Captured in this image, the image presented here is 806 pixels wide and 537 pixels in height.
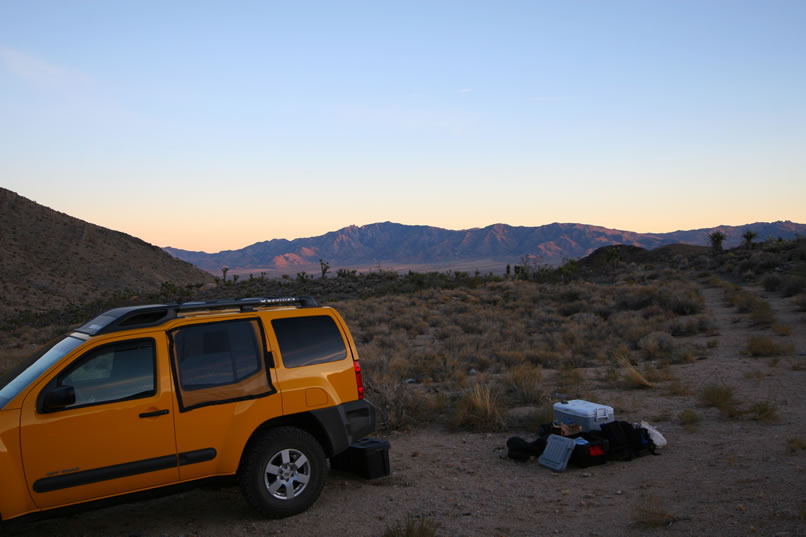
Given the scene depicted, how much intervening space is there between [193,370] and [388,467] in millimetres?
2904

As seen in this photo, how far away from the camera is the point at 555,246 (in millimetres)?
186000

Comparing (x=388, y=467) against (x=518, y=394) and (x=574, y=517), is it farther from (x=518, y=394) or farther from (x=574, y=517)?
(x=518, y=394)

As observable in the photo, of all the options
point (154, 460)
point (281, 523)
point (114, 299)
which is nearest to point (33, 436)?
point (154, 460)

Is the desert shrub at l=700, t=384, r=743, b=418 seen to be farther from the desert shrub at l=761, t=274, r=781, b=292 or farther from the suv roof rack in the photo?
the desert shrub at l=761, t=274, r=781, b=292

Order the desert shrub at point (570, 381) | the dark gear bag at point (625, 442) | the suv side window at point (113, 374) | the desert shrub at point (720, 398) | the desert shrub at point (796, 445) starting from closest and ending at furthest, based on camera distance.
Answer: the suv side window at point (113, 374)
the desert shrub at point (796, 445)
the dark gear bag at point (625, 442)
the desert shrub at point (720, 398)
the desert shrub at point (570, 381)

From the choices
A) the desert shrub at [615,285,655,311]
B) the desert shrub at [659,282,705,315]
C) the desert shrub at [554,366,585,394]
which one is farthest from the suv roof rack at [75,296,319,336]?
the desert shrub at [615,285,655,311]

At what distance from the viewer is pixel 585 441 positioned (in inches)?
305

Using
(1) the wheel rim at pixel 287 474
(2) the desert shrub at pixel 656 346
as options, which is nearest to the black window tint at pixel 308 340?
(1) the wheel rim at pixel 287 474

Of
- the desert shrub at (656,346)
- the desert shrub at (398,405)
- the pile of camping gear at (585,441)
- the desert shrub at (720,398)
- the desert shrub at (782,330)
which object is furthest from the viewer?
the desert shrub at (782,330)

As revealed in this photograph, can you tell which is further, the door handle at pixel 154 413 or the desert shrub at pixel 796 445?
the desert shrub at pixel 796 445

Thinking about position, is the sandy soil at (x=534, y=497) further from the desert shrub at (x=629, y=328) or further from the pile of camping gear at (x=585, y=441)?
the desert shrub at (x=629, y=328)

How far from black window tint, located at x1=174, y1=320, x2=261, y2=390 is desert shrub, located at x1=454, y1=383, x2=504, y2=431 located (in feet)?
15.4

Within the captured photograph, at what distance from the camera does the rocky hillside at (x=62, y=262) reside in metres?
60.9

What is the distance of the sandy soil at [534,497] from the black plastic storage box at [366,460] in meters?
0.14
